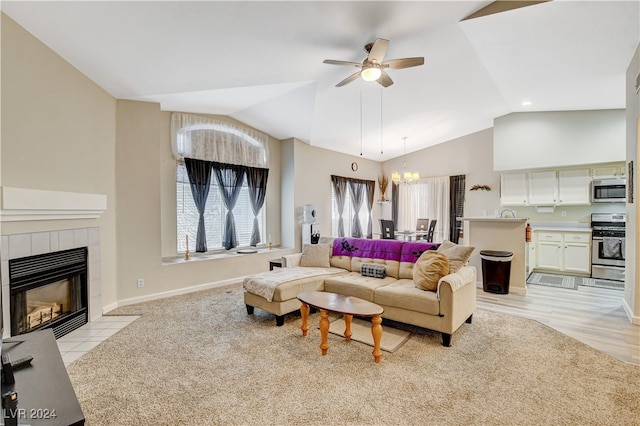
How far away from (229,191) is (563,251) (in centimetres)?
657

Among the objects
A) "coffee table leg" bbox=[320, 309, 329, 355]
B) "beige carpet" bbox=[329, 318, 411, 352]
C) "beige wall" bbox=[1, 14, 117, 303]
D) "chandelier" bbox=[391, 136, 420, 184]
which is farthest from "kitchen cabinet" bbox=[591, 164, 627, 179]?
"beige wall" bbox=[1, 14, 117, 303]

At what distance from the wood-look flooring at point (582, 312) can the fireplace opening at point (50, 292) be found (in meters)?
5.02

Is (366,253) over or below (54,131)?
below

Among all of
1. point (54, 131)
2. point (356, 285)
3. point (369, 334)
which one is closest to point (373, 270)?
point (356, 285)

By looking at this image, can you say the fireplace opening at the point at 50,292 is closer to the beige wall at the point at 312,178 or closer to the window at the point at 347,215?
the beige wall at the point at 312,178

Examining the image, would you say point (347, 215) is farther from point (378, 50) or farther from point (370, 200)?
point (378, 50)

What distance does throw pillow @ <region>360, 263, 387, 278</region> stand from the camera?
3977 mm

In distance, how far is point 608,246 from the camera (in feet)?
18.0

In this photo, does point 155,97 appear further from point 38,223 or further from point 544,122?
point 544,122

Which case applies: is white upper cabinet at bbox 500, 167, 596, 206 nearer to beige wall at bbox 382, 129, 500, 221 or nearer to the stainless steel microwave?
the stainless steel microwave

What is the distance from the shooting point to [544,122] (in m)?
6.03

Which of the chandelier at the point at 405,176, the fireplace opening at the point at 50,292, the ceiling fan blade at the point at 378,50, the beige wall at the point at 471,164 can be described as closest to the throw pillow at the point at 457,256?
the ceiling fan blade at the point at 378,50

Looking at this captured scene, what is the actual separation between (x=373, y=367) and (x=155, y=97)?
14.1ft

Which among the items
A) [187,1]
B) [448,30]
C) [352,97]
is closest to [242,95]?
[352,97]
